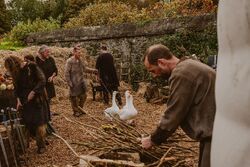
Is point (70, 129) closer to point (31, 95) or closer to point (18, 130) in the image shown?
point (31, 95)

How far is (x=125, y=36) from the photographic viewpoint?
54.6ft

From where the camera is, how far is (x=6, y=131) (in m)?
7.30

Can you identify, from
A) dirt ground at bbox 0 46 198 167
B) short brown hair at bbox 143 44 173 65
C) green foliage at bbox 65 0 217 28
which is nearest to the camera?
short brown hair at bbox 143 44 173 65

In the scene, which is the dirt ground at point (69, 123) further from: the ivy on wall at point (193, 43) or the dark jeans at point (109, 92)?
the ivy on wall at point (193, 43)

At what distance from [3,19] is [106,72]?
41.7ft

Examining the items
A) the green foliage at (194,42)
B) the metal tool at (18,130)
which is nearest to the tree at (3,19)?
the green foliage at (194,42)

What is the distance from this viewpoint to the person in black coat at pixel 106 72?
13.4 metres

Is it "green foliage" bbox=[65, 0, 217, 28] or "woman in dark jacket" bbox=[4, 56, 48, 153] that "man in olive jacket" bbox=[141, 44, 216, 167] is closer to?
"woman in dark jacket" bbox=[4, 56, 48, 153]

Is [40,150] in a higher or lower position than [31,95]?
lower

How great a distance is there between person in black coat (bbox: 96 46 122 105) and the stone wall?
2.64 m

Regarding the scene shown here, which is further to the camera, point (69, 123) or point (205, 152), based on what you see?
point (69, 123)

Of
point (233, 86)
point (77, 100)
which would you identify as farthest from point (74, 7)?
point (233, 86)

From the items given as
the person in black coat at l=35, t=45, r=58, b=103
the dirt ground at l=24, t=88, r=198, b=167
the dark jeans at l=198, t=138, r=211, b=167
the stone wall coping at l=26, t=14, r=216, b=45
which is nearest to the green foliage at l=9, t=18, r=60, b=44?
the stone wall coping at l=26, t=14, r=216, b=45

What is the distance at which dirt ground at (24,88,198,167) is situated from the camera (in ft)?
26.4
